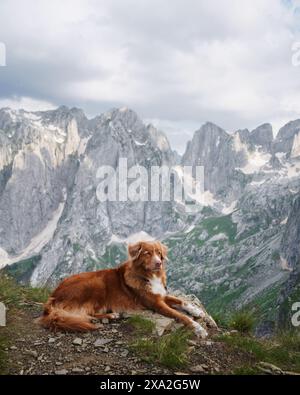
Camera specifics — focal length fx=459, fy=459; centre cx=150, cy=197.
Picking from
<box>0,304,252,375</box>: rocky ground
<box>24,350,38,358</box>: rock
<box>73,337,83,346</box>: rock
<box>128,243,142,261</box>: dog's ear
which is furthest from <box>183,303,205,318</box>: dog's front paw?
<box>24,350,38,358</box>: rock

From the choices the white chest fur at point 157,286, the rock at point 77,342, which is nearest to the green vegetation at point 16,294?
the rock at point 77,342

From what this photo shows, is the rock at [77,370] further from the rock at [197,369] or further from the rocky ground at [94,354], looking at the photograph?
the rock at [197,369]

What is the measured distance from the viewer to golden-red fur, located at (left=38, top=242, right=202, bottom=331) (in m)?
12.4

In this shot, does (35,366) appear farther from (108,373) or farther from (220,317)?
(220,317)

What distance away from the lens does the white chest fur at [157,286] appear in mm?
12922

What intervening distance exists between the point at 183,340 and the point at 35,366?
3417 mm

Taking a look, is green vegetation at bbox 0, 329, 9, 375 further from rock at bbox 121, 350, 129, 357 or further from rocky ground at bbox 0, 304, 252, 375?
rock at bbox 121, 350, 129, 357

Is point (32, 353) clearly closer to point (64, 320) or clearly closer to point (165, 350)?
point (64, 320)

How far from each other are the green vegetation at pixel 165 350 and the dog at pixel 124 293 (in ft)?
5.16

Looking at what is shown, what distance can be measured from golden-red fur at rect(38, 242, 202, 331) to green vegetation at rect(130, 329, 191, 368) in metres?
1.60

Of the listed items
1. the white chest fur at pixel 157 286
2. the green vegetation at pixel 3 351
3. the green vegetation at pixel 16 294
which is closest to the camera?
the green vegetation at pixel 3 351
